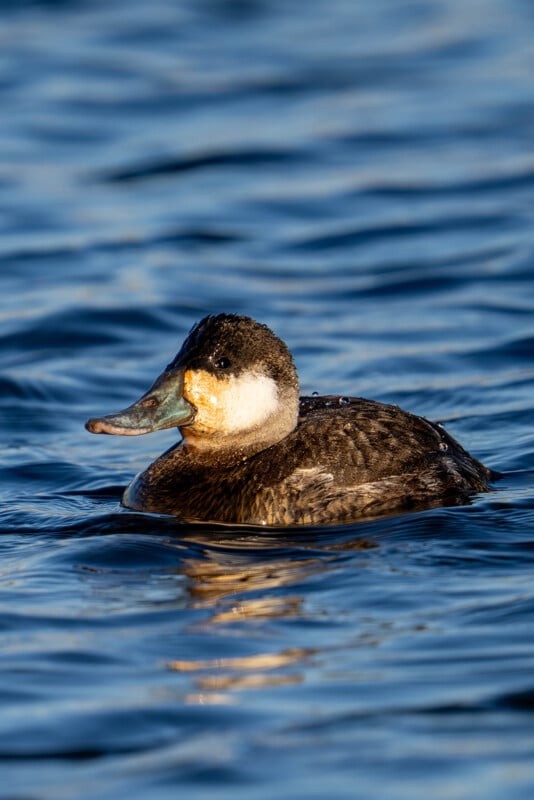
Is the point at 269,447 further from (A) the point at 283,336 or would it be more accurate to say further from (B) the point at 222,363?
(A) the point at 283,336

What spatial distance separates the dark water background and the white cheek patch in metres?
0.55

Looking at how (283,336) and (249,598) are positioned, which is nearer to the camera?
(249,598)

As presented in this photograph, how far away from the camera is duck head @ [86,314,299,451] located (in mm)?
7098

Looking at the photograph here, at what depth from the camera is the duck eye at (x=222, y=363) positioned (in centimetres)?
711

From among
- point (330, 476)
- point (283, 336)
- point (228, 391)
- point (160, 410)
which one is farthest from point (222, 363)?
point (283, 336)

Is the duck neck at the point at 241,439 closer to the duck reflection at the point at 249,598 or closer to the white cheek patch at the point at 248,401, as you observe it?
the white cheek patch at the point at 248,401

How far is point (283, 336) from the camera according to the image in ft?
37.7

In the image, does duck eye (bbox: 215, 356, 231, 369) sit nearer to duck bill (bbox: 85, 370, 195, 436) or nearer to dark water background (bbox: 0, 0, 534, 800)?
duck bill (bbox: 85, 370, 195, 436)

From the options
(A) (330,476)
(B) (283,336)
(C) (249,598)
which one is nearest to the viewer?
(C) (249,598)

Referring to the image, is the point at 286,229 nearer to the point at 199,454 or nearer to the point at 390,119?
the point at 390,119

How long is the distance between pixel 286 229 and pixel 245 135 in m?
2.64

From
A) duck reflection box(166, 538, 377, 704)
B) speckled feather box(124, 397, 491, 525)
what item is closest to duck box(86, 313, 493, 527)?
speckled feather box(124, 397, 491, 525)

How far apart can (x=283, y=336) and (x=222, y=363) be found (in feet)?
14.4

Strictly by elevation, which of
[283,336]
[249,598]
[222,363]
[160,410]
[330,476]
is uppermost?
[283,336]
